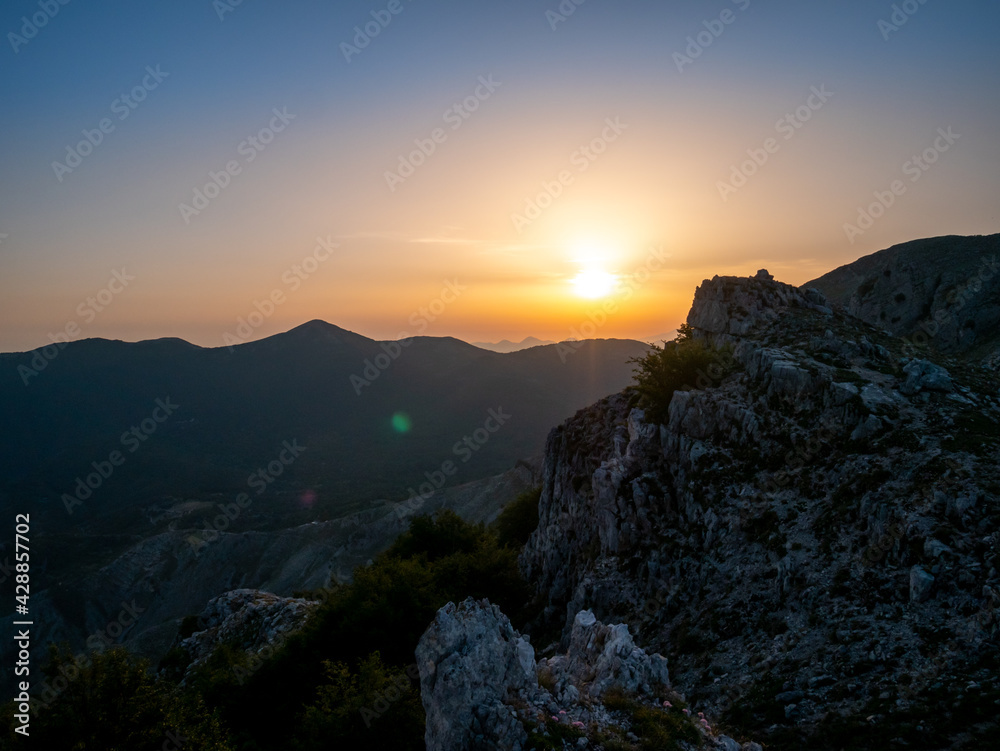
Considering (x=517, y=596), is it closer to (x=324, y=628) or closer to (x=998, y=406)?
(x=324, y=628)

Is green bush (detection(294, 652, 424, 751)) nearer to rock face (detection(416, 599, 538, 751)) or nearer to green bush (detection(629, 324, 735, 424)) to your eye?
rock face (detection(416, 599, 538, 751))

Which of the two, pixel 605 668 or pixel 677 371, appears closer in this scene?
pixel 605 668

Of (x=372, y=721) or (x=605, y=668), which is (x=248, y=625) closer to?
(x=372, y=721)

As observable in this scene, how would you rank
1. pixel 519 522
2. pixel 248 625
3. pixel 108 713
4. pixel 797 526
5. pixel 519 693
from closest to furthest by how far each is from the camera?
pixel 519 693 → pixel 108 713 → pixel 797 526 → pixel 248 625 → pixel 519 522

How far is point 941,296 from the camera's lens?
190 ft

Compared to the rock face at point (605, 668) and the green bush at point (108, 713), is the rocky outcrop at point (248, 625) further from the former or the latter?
the rock face at point (605, 668)

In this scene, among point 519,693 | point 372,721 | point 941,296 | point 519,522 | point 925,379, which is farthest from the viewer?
point 941,296

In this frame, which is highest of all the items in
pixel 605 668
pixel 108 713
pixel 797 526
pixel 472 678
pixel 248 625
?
pixel 797 526

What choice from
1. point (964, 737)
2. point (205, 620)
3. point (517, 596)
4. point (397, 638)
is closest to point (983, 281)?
point (517, 596)

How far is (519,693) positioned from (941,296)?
65.3 metres

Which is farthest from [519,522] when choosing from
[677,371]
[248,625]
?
[677,371]

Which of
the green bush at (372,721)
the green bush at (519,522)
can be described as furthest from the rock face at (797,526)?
the green bush at (519,522)

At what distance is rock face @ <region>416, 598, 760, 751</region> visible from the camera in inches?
496

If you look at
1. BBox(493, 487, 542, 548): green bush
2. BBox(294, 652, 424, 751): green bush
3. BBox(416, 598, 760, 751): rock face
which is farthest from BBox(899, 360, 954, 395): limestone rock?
BBox(493, 487, 542, 548): green bush
